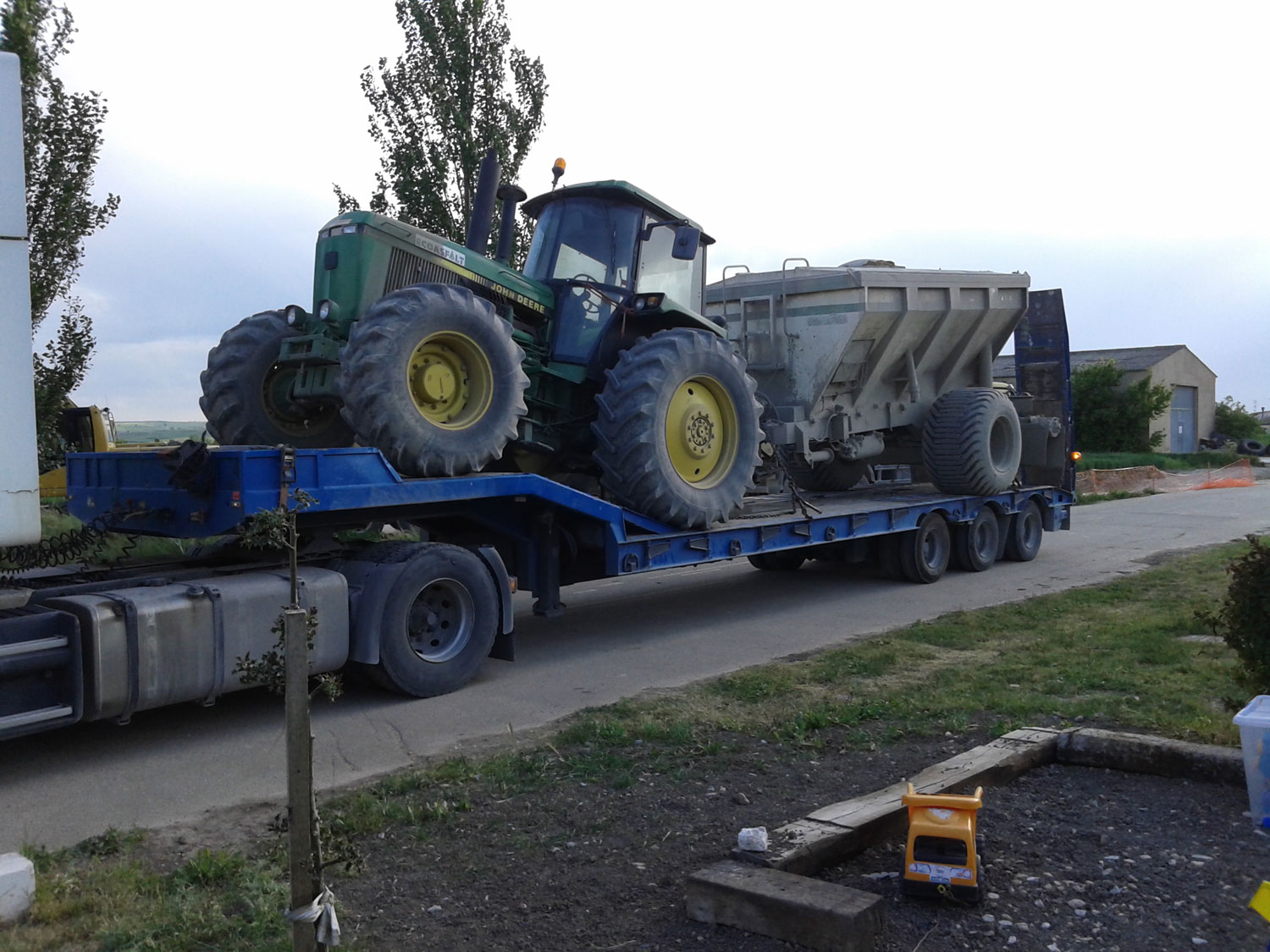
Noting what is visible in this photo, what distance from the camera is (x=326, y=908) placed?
2.98 metres

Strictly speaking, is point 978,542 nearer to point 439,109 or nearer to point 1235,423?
point 439,109

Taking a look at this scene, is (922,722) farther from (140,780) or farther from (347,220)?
(347,220)

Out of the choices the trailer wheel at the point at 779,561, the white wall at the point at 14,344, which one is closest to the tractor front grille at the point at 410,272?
the white wall at the point at 14,344

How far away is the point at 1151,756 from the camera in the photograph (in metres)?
4.98

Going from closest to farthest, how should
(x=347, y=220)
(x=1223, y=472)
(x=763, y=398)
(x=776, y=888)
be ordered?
(x=776, y=888), (x=347, y=220), (x=763, y=398), (x=1223, y=472)

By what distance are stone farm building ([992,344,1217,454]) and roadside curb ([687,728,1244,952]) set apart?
138ft

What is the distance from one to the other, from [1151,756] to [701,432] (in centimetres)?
523

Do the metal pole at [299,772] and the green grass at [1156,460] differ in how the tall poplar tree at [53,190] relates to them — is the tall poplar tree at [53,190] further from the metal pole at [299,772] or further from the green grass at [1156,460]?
the green grass at [1156,460]

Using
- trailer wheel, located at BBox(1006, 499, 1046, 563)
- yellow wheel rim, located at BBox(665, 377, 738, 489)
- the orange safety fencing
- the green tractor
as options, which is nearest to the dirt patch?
the green tractor

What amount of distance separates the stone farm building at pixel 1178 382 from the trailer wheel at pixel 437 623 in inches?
1608

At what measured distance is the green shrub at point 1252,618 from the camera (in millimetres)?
5211

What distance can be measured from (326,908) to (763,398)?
9.91 m

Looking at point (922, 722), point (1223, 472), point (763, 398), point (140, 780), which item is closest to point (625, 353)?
point (763, 398)

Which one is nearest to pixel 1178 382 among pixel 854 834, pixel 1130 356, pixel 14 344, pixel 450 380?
pixel 1130 356
